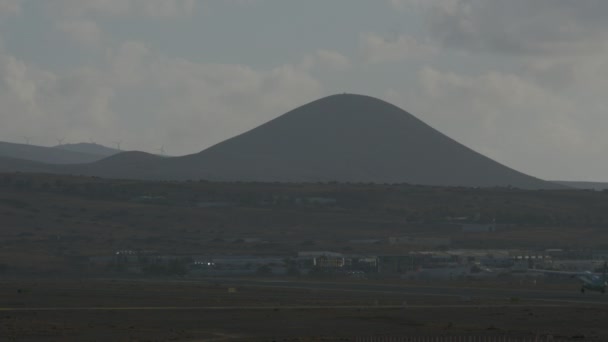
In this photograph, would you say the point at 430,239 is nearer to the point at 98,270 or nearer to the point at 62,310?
the point at 98,270

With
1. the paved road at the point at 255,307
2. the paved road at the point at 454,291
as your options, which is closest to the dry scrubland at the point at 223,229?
the paved road at the point at 454,291

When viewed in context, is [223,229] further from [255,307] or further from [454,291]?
[255,307]

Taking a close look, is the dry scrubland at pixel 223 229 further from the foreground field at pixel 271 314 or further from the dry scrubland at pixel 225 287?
the foreground field at pixel 271 314

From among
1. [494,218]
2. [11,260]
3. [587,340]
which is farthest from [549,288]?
[494,218]

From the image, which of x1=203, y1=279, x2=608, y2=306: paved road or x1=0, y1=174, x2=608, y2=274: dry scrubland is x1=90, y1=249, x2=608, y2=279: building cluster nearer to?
x1=0, y1=174, x2=608, y2=274: dry scrubland

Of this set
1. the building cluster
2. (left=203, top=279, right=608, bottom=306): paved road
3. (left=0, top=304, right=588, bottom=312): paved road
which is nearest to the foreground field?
(left=0, top=304, right=588, bottom=312): paved road

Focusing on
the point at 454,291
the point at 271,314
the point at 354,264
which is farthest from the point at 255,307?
the point at 354,264
